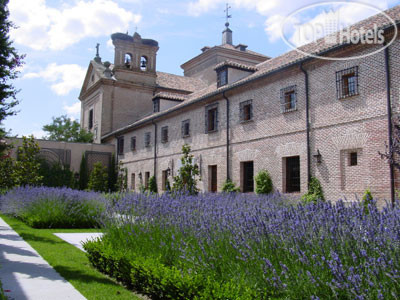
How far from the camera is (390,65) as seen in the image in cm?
1082

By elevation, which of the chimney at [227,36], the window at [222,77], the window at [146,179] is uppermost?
the chimney at [227,36]

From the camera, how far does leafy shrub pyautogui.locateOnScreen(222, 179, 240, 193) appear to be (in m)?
16.1

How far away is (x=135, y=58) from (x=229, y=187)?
2142 centimetres

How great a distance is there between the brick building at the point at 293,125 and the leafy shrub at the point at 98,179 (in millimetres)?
3566

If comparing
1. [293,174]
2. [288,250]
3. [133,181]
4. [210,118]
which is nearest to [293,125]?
[293,174]

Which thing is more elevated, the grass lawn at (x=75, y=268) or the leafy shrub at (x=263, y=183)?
the leafy shrub at (x=263, y=183)

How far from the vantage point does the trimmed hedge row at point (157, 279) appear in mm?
3354

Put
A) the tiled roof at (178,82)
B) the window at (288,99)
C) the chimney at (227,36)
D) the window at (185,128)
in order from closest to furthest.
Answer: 1. the window at (288,99)
2. the window at (185,128)
3. the tiled roof at (178,82)
4. the chimney at (227,36)

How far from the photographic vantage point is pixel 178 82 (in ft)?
119

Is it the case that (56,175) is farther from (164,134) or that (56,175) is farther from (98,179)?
(164,134)

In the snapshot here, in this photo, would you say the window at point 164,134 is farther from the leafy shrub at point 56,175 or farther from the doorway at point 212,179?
the leafy shrub at point 56,175

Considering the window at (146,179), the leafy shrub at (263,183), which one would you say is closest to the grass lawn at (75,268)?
the leafy shrub at (263,183)

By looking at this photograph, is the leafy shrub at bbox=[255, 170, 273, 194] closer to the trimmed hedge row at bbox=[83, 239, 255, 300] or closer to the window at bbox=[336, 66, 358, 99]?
the window at bbox=[336, 66, 358, 99]

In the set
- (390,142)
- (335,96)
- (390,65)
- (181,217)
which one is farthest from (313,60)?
(181,217)
